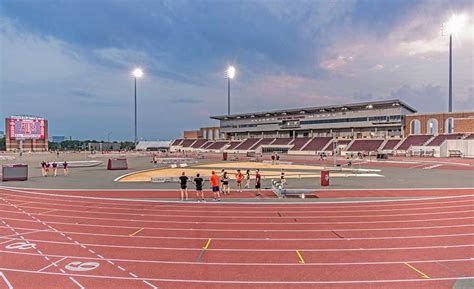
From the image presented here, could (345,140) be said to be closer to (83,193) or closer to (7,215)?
(83,193)

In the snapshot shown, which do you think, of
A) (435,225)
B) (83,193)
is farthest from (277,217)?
(83,193)

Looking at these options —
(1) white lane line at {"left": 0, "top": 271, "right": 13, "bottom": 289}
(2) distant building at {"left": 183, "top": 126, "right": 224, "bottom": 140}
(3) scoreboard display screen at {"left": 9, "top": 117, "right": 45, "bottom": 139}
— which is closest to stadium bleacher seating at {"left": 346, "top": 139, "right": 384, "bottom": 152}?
(2) distant building at {"left": 183, "top": 126, "right": 224, "bottom": 140}

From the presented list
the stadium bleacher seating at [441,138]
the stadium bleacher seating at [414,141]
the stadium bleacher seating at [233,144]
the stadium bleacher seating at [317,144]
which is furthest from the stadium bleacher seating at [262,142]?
the stadium bleacher seating at [441,138]

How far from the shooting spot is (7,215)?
14.1 metres

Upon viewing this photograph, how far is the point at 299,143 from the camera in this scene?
9025 centimetres

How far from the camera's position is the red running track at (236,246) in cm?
736

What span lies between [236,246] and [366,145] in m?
73.2

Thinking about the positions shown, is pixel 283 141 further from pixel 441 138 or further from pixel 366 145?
pixel 441 138

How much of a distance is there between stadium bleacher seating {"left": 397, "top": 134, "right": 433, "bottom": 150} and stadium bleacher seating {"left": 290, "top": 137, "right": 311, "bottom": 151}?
24.5 m

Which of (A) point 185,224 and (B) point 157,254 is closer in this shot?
(B) point 157,254

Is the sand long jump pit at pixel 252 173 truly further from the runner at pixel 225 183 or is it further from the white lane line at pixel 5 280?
the white lane line at pixel 5 280

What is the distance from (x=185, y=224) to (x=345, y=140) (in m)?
77.3

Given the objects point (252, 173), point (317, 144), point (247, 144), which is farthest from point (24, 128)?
point (317, 144)

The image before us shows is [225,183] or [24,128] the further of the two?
[24,128]
